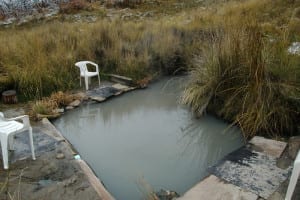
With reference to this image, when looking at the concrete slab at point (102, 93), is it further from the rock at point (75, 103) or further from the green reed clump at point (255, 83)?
the green reed clump at point (255, 83)

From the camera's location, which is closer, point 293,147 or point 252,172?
point 252,172

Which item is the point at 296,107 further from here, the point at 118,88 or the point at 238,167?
the point at 118,88

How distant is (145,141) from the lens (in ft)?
11.3

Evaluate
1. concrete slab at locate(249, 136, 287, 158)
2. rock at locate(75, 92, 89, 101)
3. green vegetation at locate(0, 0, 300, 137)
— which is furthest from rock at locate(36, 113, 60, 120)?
concrete slab at locate(249, 136, 287, 158)

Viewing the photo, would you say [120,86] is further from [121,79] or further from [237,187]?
[237,187]

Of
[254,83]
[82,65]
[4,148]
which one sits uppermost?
[254,83]

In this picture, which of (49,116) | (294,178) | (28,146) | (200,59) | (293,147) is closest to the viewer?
(294,178)

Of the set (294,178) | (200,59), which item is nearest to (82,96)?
(200,59)

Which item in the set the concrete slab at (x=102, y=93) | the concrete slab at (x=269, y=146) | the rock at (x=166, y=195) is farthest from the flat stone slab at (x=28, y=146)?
the concrete slab at (x=269, y=146)

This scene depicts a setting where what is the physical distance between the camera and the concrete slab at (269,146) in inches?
111

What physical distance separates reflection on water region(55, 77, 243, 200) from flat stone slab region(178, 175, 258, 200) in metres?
0.36

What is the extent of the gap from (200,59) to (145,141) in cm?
165

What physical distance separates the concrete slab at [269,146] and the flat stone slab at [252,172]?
7 centimetres

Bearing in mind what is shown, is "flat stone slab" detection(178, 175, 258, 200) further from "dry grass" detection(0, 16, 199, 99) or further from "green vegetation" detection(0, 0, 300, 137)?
"dry grass" detection(0, 16, 199, 99)
